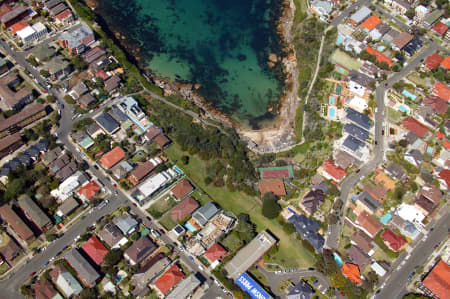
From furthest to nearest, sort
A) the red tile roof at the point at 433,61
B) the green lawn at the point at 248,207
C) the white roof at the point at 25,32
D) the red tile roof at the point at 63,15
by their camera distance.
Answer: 1. the red tile roof at the point at 63,15
2. the red tile roof at the point at 433,61
3. the white roof at the point at 25,32
4. the green lawn at the point at 248,207

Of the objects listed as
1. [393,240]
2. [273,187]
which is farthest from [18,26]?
[393,240]

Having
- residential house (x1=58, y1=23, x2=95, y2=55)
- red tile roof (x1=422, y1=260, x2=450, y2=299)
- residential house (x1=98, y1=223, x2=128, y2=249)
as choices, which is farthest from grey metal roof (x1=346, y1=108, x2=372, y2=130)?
residential house (x1=58, y1=23, x2=95, y2=55)

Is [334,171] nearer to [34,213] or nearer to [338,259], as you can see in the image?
[338,259]

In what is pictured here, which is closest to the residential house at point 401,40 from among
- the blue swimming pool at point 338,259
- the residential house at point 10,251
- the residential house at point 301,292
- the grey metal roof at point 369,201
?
the grey metal roof at point 369,201

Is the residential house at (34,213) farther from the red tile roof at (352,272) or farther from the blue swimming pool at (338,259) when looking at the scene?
the red tile roof at (352,272)

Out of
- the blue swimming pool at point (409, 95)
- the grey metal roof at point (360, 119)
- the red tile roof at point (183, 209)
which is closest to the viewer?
the red tile roof at point (183, 209)

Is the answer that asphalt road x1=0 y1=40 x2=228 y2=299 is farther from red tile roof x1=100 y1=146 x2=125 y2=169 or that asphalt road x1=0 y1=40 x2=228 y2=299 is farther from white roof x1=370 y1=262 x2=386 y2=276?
white roof x1=370 y1=262 x2=386 y2=276

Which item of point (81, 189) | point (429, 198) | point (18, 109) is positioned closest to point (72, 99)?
point (18, 109)
